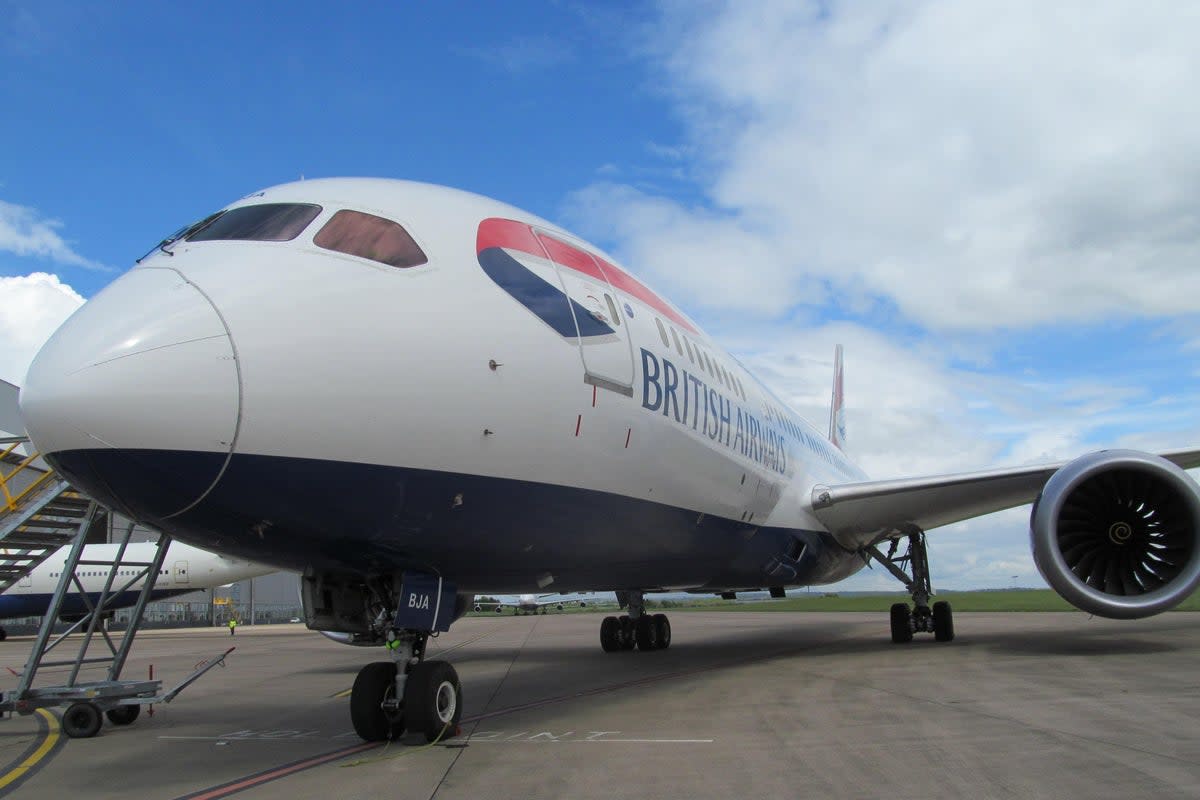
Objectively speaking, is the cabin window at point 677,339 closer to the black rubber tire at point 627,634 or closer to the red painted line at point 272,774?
the red painted line at point 272,774

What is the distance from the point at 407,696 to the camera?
611 centimetres

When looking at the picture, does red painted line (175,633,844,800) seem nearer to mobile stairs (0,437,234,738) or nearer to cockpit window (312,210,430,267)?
mobile stairs (0,437,234,738)

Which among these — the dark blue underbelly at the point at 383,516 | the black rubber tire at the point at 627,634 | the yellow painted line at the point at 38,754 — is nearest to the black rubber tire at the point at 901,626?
the black rubber tire at the point at 627,634

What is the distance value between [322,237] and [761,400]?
775cm

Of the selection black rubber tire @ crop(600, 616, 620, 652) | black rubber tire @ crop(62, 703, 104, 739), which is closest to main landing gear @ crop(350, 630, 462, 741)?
black rubber tire @ crop(62, 703, 104, 739)

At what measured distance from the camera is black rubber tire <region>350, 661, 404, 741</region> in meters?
6.38

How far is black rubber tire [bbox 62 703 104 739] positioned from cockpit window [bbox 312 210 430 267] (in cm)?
555

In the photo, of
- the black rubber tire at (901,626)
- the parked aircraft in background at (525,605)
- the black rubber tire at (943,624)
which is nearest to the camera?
the black rubber tire at (943,624)

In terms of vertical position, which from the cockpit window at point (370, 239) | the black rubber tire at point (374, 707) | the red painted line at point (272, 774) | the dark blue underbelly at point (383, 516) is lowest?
the red painted line at point (272, 774)

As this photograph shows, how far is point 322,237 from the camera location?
5.44 m

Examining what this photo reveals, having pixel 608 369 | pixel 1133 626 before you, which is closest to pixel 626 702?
pixel 608 369

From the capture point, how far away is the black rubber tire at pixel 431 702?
239 inches

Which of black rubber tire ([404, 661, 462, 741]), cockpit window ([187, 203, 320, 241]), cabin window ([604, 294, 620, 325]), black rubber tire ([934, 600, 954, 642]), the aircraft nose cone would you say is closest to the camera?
the aircraft nose cone

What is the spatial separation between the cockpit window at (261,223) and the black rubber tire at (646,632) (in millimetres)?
12280
